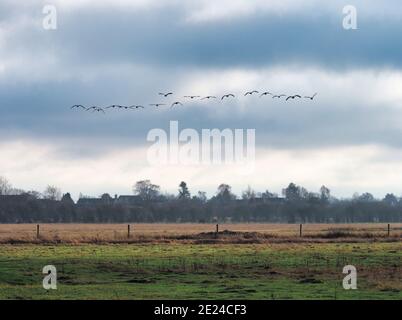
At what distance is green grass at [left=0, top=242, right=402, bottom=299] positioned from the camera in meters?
25.0

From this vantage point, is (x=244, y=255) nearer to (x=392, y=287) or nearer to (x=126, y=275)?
(x=126, y=275)

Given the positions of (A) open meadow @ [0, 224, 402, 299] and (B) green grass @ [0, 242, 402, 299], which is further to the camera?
(A) open meadow @ [0, 224, 402, 299]

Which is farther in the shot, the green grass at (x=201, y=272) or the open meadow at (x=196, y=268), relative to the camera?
the open meadow at (x=196, y=268)

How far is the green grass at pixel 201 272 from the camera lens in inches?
983

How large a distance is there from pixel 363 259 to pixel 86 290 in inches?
664

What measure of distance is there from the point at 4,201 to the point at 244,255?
14743 centimetres

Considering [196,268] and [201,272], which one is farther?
[196,268]

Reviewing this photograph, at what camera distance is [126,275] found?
30.8m

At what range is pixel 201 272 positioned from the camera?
3159 cm
